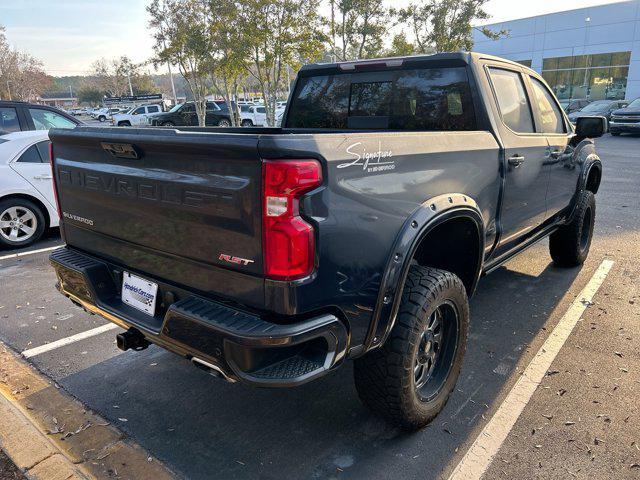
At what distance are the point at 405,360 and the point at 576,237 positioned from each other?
136 inches

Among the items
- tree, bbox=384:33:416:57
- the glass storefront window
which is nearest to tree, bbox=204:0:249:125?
tree, bbox=384:33:416:57

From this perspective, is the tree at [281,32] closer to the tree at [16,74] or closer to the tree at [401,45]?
the tree at [401,45]

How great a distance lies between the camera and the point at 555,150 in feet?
13.4

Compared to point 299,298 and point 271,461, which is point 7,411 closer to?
point 271,461

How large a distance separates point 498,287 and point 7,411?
4077 mm

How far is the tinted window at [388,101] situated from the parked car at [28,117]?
5.50 metres

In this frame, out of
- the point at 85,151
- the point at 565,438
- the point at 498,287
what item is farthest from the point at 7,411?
the point at 498,287

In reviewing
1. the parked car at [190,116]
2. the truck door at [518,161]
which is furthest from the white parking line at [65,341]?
the parked car at [190,116]

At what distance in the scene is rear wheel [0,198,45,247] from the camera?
6149 millimetres

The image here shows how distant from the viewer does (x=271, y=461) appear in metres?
2.47

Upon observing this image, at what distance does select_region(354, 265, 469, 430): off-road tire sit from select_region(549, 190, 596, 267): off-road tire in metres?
2.90

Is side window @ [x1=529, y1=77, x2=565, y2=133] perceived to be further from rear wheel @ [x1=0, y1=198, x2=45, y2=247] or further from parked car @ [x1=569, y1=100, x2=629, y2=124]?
parked car @ [x1=569, y1=100, x2=629, y2=124]

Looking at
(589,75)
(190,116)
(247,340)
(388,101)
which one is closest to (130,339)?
(247,340)
